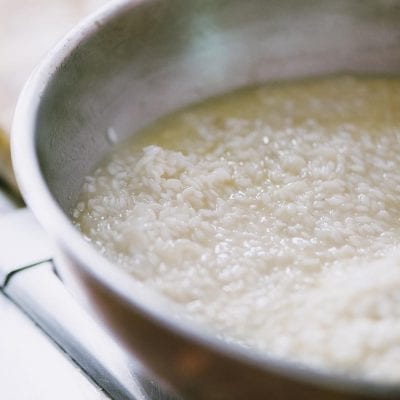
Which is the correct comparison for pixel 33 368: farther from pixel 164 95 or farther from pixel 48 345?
pixel 164 95

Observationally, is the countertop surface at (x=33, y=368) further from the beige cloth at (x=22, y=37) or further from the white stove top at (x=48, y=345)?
the beige cloth at (x=22, y=37)

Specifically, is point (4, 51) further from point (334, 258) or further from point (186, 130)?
point (334, 258)

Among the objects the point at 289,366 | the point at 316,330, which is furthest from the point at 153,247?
the point at 289,366

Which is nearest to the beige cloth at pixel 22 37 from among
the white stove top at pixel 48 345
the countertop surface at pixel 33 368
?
the white stove top at pixel 48 345

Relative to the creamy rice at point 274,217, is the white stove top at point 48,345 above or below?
below

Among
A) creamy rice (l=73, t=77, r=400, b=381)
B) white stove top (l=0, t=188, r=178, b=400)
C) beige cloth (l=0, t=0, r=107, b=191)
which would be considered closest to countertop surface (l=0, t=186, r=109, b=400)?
white stove top (l=0, t=188, r=178, b=400)
